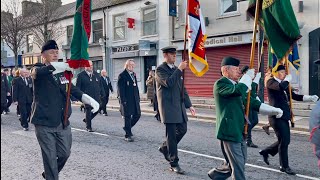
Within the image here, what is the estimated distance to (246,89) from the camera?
3975 mm

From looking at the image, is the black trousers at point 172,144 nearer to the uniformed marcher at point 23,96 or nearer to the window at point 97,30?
the uniformed marcher at point 23,96

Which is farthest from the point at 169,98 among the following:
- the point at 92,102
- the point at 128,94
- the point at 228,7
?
the point at 228,7

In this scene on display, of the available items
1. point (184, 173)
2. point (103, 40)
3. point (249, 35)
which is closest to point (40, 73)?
point (184, 173)

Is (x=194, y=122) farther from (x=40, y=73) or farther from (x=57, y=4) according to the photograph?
(x=57, y=4)

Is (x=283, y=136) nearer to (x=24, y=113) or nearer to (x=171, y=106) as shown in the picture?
(x=171, y=106)

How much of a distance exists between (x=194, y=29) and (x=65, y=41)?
25585 millimetres

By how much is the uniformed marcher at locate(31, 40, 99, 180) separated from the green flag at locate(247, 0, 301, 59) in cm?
253

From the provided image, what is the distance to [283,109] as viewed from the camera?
572 cm

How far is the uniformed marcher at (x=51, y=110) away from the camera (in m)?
4.45

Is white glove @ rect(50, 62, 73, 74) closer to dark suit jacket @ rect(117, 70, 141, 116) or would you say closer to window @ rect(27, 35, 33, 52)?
dark suit jacket @ rect(117, 70, 141, 116)

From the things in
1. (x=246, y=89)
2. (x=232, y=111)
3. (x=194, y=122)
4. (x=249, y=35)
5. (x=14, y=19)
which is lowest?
(x=194, y=122)

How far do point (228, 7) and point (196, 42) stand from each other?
13.5 meters

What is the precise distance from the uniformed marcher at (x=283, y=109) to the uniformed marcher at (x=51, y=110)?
9.68 feet

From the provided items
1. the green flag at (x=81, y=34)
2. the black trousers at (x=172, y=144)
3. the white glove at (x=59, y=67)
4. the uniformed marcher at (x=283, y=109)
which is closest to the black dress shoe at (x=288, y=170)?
the uniformed marcher at (x=283, y=109)
